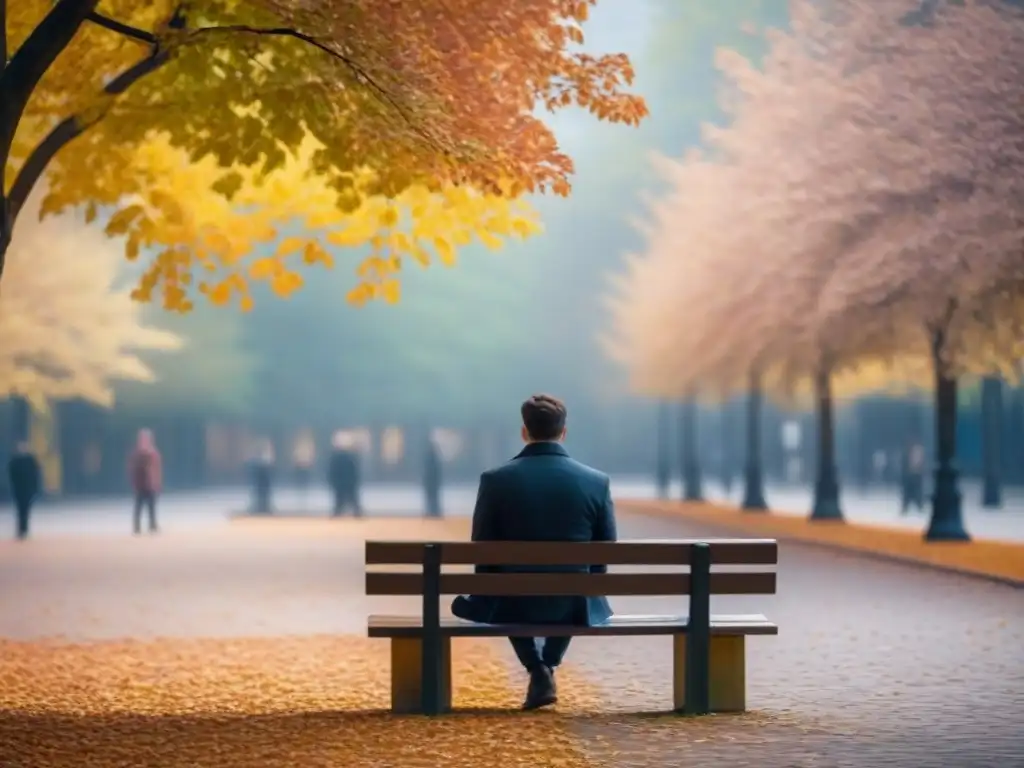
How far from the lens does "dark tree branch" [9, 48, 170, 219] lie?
39.3ft

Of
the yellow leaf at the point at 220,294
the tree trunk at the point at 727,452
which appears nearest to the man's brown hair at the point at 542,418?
the yellow leaf at the point at 220,294

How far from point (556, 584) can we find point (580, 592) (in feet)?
0.42

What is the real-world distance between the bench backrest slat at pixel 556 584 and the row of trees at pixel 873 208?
39.9 ft

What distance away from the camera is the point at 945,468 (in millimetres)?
27016

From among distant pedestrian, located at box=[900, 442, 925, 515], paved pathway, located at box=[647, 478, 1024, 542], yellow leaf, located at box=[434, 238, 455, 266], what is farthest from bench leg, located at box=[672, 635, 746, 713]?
distant pedestrian, located at box=[900, 442, 925, 515]

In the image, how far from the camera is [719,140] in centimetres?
3384

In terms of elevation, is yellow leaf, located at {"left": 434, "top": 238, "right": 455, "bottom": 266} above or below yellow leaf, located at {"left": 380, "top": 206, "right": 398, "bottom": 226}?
below

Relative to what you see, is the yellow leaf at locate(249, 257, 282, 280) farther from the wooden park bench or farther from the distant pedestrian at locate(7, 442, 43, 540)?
the distant pedestrian at locate(7, 442, 43, 540)

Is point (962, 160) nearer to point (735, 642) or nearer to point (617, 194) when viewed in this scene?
point (735, 642)

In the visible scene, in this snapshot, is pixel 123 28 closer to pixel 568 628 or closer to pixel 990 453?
pixel 568 628

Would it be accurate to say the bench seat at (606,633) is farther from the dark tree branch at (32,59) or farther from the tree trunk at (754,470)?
the tree trunk at (754,470)

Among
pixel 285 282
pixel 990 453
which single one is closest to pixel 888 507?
pixel 990 453

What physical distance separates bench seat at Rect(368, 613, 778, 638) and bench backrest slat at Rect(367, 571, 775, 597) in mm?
171

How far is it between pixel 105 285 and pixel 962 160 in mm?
21158
